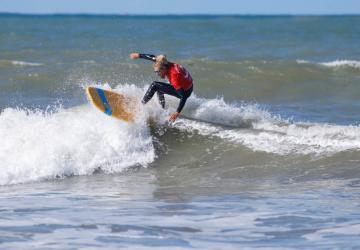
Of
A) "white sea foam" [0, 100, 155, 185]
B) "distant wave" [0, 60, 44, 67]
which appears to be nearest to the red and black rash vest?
"white sea foam" [0, 100, 155, 185]

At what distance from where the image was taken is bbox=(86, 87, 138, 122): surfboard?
38.6 ft

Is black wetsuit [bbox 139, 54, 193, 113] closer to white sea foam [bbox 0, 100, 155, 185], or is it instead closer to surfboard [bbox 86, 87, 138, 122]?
surfboard [bbox 86, 87, 138, 122]

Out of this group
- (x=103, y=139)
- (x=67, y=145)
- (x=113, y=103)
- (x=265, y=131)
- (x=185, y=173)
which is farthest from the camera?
(x=265, y=131)

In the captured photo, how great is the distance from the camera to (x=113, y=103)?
39.1 ft

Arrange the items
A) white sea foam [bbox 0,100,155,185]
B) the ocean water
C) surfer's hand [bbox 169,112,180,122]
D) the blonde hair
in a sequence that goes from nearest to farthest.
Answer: the ocean water, white sea foam [bbox 0,100,155,185], the blonde hair, surfer's hand [bbox 169,112,180,122]

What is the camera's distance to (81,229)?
22.9 feet

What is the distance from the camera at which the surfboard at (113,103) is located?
11766mm

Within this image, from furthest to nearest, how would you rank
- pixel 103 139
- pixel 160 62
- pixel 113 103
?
pixel 113 103
pixel 103 139
pixel 160 62

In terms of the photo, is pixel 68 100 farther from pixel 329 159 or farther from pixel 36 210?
pixel 36 210

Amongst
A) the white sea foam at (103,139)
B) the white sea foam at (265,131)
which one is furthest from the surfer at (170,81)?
the white sea foam at (265,131)

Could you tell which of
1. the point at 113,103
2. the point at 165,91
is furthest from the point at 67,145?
the point at 165,91

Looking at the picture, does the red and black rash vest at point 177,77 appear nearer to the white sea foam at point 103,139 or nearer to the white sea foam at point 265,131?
the white sea foam at point 103,139

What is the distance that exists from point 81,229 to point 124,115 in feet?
16.4

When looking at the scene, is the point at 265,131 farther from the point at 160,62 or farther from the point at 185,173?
the point at 160,62
